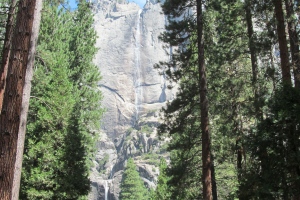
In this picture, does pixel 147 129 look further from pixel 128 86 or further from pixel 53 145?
pixel 53 145

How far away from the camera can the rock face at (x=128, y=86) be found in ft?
284

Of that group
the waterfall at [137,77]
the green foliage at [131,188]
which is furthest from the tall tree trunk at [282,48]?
the waterfall at [137,77]

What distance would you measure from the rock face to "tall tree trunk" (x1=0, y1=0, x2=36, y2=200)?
6879cm

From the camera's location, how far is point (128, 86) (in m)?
106

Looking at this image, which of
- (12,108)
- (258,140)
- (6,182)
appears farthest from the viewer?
(258,140)

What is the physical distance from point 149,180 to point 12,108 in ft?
212

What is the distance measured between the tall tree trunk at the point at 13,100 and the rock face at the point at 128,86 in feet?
226

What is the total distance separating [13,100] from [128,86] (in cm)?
10229

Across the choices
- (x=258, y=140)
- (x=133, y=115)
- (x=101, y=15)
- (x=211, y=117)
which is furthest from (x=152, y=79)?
(x=258, y=140)

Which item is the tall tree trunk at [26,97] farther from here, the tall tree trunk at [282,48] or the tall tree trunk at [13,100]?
the tall tree trunk at [282,48]

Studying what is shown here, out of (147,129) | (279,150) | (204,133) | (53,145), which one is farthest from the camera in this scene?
(147,129)

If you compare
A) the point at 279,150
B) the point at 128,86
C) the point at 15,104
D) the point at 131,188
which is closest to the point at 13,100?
the point at 15,104

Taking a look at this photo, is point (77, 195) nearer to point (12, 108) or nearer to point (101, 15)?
point (12, 108)

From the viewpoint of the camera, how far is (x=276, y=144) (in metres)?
5.75
